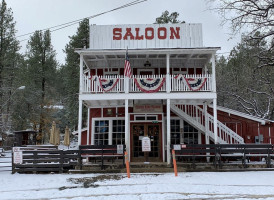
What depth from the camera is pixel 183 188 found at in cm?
1037

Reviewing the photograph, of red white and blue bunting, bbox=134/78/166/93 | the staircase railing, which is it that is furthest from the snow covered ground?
red white and blue bunting, bbox=134/78/166/93

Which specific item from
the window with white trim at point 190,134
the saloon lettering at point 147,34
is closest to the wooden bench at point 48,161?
the window with white trim at point 190,134

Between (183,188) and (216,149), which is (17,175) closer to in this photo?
(183,188)

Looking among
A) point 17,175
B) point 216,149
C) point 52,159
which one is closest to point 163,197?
point 216,149

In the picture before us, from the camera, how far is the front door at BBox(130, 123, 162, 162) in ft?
56.1

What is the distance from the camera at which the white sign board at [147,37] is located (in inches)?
650

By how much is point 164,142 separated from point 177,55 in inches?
206

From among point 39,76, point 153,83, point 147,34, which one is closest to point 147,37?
point 147,34

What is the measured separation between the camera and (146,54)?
52.9 ft

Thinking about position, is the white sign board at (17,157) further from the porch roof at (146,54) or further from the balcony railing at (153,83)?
the porch roof at (146,54)

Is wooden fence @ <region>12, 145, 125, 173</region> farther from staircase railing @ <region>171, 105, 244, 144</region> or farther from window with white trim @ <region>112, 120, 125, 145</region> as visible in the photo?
staircase railing @ <region>171, 105, 244, 144</region>

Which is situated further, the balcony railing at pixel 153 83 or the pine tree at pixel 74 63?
the pine tree at pixel 74 63

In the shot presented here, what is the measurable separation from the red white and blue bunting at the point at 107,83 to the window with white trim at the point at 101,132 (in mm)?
3306

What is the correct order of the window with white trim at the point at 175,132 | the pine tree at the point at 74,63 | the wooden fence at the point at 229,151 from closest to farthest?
the wooden fence at the point at 229,151 < the window with white trim at the point at 175,132 < the pine tree at the point at 74,63
